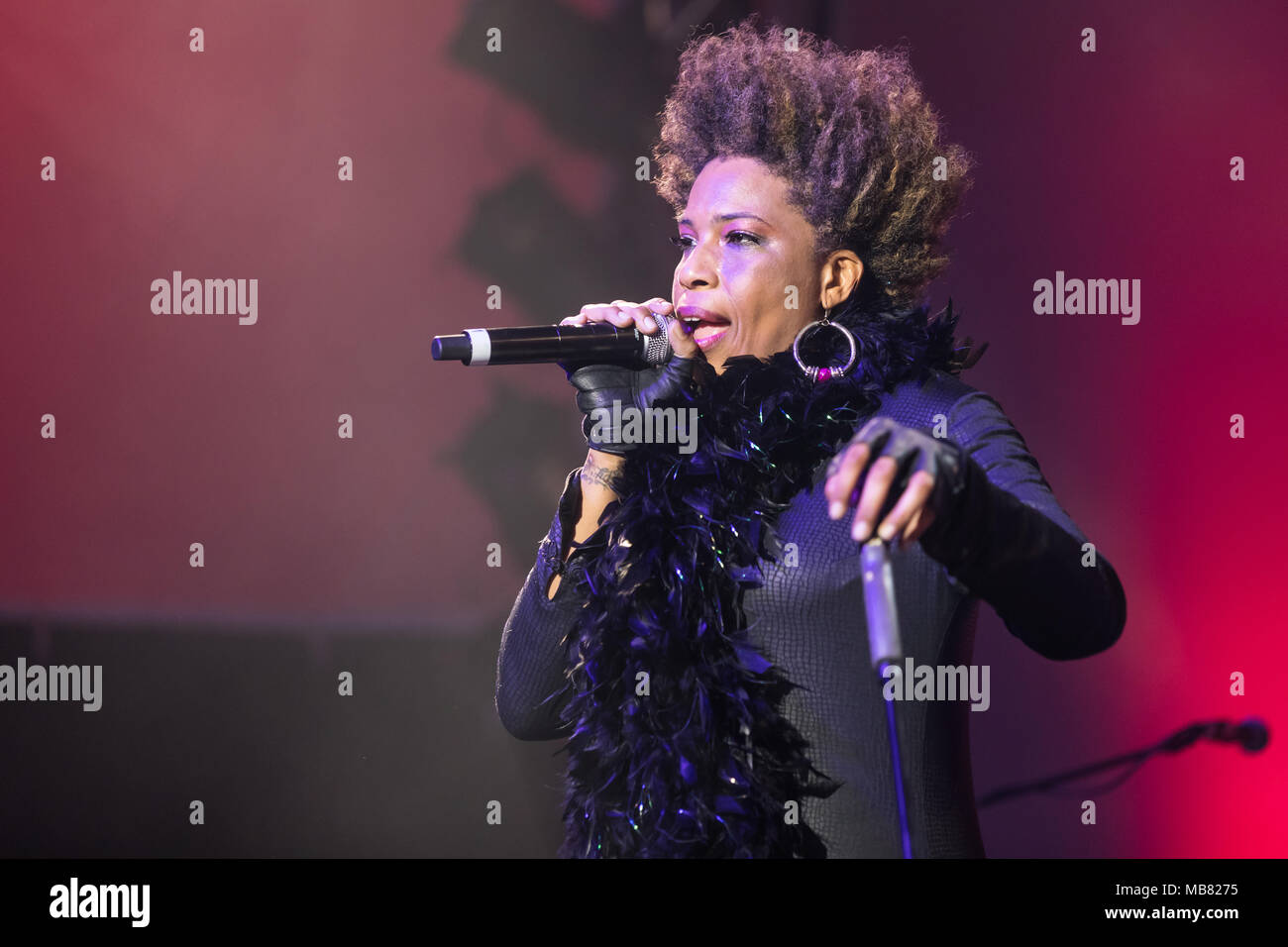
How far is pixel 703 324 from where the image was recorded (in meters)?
1.41

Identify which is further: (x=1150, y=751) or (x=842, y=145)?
(x=1150, y=751)

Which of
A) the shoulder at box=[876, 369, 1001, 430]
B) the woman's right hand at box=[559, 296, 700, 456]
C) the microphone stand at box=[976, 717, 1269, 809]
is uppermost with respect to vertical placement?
the woman's right hand at box=[559, 296, 700, 456]

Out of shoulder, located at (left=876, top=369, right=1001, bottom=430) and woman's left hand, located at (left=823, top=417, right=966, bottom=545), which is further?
shoulder, located at (left=876, top=369, right=1001, bottom=430)

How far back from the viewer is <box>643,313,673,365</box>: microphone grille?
1.37 meters

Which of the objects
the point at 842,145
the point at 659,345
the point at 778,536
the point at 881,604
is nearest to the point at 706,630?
the point at 778,536

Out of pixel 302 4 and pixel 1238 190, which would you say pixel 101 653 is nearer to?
pixel 302 4

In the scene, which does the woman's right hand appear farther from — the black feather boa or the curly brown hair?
the curly brown hair

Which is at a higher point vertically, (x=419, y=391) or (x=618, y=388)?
(x=419, y=391)

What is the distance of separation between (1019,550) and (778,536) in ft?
1.05

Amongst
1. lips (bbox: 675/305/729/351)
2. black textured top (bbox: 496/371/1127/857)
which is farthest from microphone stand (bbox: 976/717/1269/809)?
lips (bbox: 675/305/729/351)

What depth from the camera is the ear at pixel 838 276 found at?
4.81 ft

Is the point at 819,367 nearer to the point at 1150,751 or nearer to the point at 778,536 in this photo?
the point at 778,536

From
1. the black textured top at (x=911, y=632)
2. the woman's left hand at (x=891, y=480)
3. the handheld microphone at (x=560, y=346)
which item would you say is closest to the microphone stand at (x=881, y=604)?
the woman's left hand at (x=891, y=480)

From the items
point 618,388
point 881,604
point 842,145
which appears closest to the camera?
point 881,604
